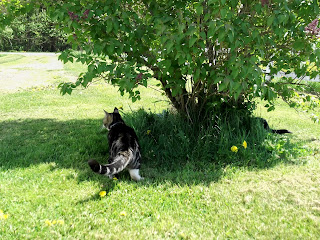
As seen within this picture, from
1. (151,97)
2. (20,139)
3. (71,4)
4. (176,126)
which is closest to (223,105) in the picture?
(176,126)

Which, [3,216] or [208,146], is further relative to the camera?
[208,146]

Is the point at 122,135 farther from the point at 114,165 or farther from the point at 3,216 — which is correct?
the point at 3,216

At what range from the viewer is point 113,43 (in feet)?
11.0

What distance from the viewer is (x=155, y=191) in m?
3.28

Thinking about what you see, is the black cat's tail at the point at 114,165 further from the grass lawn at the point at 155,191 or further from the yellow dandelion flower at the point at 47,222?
the yellow dandelion flower at the point at 47,222

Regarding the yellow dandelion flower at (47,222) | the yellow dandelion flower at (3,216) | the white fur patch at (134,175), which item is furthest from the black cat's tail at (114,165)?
the yellow dandelion flower at (3,216)

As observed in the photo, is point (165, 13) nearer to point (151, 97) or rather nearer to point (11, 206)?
point (11, 206)

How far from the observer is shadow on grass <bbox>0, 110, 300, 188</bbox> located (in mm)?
3762

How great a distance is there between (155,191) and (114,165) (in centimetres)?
59

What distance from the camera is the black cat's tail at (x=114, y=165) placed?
2613 millimetres

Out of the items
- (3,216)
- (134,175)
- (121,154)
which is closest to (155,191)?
(134,175)

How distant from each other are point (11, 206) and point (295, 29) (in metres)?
3.62

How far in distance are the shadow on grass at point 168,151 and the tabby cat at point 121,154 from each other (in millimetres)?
204

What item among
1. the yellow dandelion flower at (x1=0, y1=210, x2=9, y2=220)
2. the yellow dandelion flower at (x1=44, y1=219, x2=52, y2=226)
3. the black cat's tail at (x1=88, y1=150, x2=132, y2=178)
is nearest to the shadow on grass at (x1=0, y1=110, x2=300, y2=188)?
the black cat's tail at (x1=88, y1=150, x2=132, y2=178)
